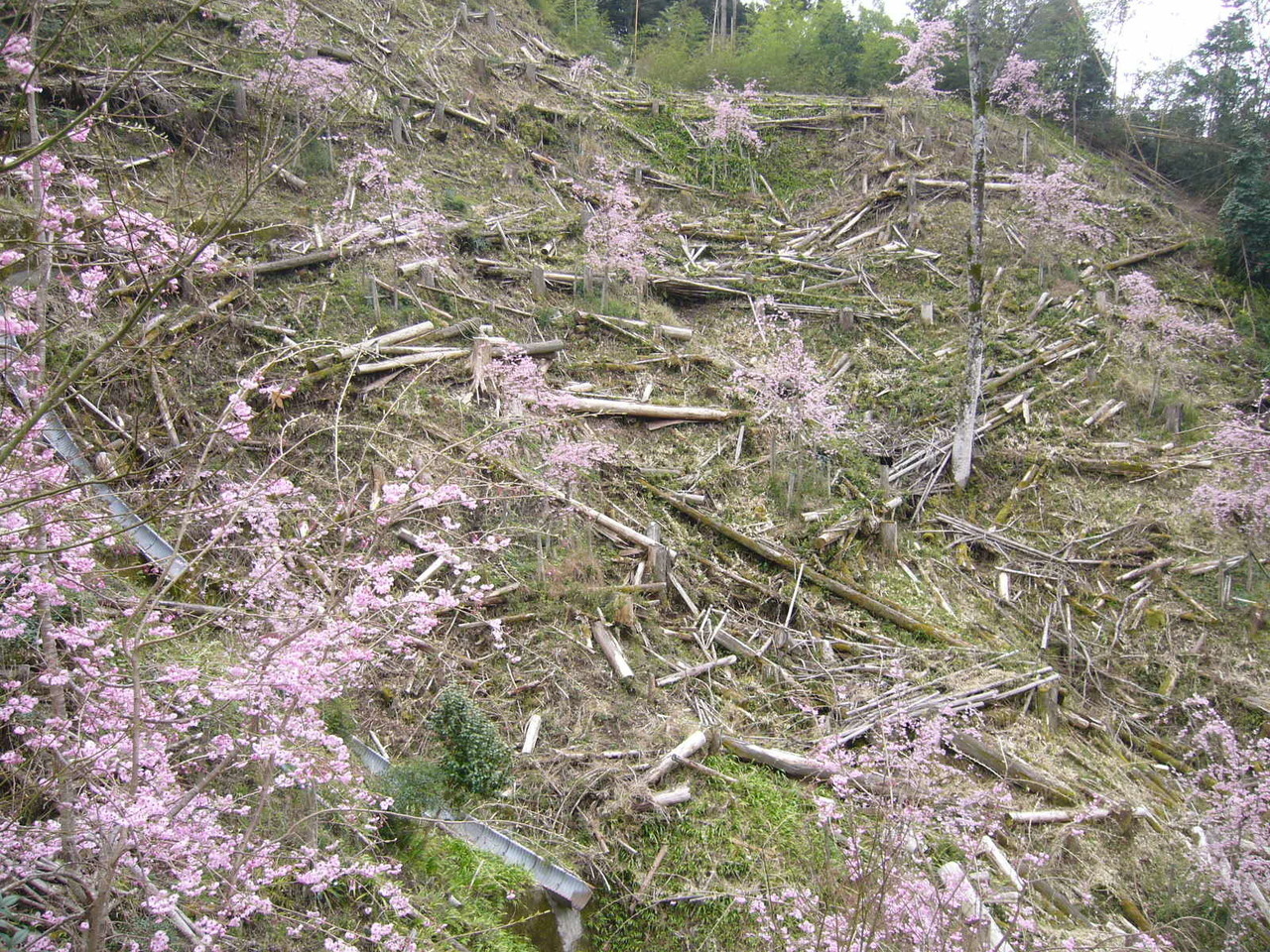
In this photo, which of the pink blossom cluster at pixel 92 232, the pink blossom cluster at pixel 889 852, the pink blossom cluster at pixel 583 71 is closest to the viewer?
the pink blossom cluster at pixel 92 232

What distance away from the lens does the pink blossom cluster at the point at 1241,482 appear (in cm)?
947

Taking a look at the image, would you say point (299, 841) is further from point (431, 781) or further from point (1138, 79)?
point (1138, 79)

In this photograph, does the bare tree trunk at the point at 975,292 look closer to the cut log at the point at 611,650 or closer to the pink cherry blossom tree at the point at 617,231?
the pink cherry blossom tree at the point at 617,231

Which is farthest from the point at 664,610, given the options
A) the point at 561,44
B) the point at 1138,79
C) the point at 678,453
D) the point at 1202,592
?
the point at 1138,79

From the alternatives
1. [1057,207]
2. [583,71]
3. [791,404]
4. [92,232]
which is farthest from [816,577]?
[583,71]

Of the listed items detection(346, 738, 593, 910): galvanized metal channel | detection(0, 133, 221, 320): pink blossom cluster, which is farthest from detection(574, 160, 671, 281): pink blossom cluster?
detection(346, 738, 593, 910): galvanized metal channel

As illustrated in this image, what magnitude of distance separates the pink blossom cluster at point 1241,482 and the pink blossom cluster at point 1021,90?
10.2 m

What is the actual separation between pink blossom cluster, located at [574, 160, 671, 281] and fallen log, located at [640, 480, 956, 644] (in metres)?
4.30

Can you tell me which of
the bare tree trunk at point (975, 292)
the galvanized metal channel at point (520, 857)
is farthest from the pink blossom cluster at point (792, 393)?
the galvanized metal channel at point (520, 857)

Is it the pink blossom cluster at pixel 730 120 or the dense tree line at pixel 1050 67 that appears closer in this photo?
the pink blossom cluster at pixel 730 120

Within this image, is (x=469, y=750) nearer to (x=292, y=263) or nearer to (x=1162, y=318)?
(x=292, y=263)

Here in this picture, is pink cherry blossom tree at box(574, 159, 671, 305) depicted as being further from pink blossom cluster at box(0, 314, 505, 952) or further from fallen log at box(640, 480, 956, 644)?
pink blossom cluster at box(0, 314, 505, 952)

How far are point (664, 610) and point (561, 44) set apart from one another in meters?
17.7

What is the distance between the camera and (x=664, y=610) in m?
7.68
